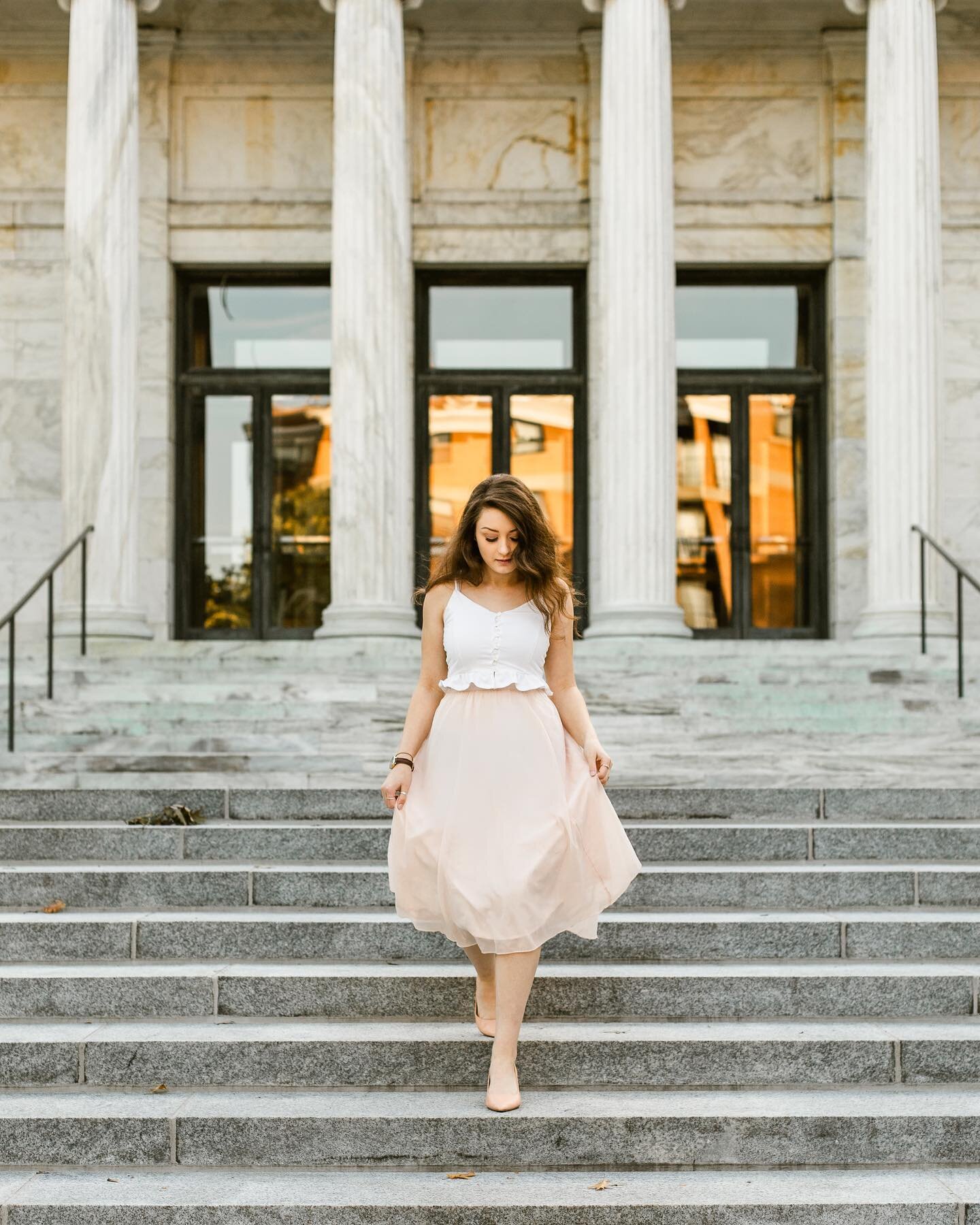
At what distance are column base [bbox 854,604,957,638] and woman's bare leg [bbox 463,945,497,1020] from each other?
8.20 meters

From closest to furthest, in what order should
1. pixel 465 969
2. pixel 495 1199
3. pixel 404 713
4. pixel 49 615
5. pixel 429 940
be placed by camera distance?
pixel 495 1199
pixel 465 969
pixel 429 940
pixel 404 713
pixel 49 615

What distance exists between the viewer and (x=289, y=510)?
15.5m

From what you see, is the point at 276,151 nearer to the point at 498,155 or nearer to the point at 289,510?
the point at 498,155

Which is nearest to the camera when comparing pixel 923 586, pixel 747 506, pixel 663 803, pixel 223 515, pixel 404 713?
pixel 663 803

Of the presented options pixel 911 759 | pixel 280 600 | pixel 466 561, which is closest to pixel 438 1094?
pixel 466 561

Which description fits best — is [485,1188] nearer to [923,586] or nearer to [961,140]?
[923,586]

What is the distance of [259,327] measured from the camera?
1554cm

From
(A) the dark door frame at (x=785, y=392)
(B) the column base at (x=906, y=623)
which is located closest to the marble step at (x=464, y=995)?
(B) the column base at (x=906, y=623)

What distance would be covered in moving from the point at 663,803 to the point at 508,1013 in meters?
3.19

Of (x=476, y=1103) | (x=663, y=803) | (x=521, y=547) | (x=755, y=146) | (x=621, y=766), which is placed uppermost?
(x=755, y=146)

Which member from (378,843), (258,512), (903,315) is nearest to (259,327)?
(258,512)

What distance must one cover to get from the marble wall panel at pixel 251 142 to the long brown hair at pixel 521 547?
11.2 m

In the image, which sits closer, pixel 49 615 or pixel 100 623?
pixel 49 615

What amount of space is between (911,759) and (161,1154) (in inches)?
232
